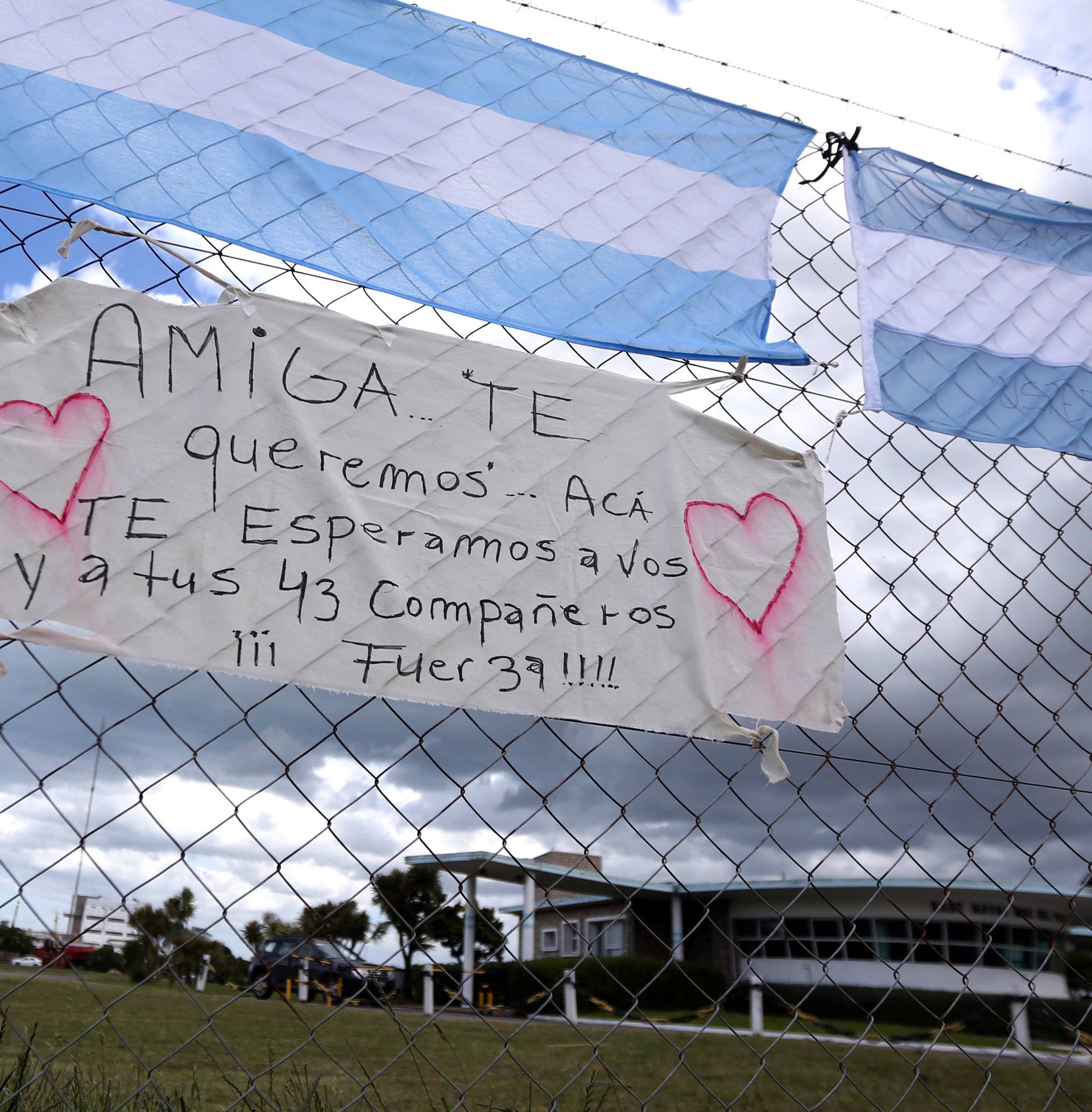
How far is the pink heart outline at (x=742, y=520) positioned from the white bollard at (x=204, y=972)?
1.20 m

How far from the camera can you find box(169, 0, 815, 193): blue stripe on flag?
1797mm

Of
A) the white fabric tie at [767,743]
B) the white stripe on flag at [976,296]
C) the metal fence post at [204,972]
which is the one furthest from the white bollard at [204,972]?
the white stripe on flag at [976,296]

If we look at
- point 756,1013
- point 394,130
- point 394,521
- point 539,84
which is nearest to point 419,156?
point 394,130

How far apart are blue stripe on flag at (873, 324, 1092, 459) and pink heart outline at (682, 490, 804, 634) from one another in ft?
1.36

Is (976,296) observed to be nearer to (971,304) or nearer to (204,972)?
(971,304)

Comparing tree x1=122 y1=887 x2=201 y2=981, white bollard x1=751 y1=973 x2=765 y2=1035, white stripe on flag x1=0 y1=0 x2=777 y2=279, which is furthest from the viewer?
white bollard x1=751 y1=973 x2=765 y2=1035

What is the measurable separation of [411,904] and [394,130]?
2371 millimetres

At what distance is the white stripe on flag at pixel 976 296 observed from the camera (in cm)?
216

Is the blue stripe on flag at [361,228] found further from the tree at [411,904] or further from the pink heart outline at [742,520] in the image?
the tree at [411,904]

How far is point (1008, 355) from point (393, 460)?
5.31ft

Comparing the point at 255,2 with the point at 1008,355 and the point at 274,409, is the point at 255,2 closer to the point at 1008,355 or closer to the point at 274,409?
the point at 274,409

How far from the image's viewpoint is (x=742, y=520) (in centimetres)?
178

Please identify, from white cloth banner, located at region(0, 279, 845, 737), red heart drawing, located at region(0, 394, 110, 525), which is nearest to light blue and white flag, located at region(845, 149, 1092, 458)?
white cloth banner, located at region(0, 279, 845, 737)

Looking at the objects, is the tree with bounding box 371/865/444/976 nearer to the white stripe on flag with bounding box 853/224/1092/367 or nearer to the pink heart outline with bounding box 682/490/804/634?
the pink heart outline with bounding box 682/490/804/634
